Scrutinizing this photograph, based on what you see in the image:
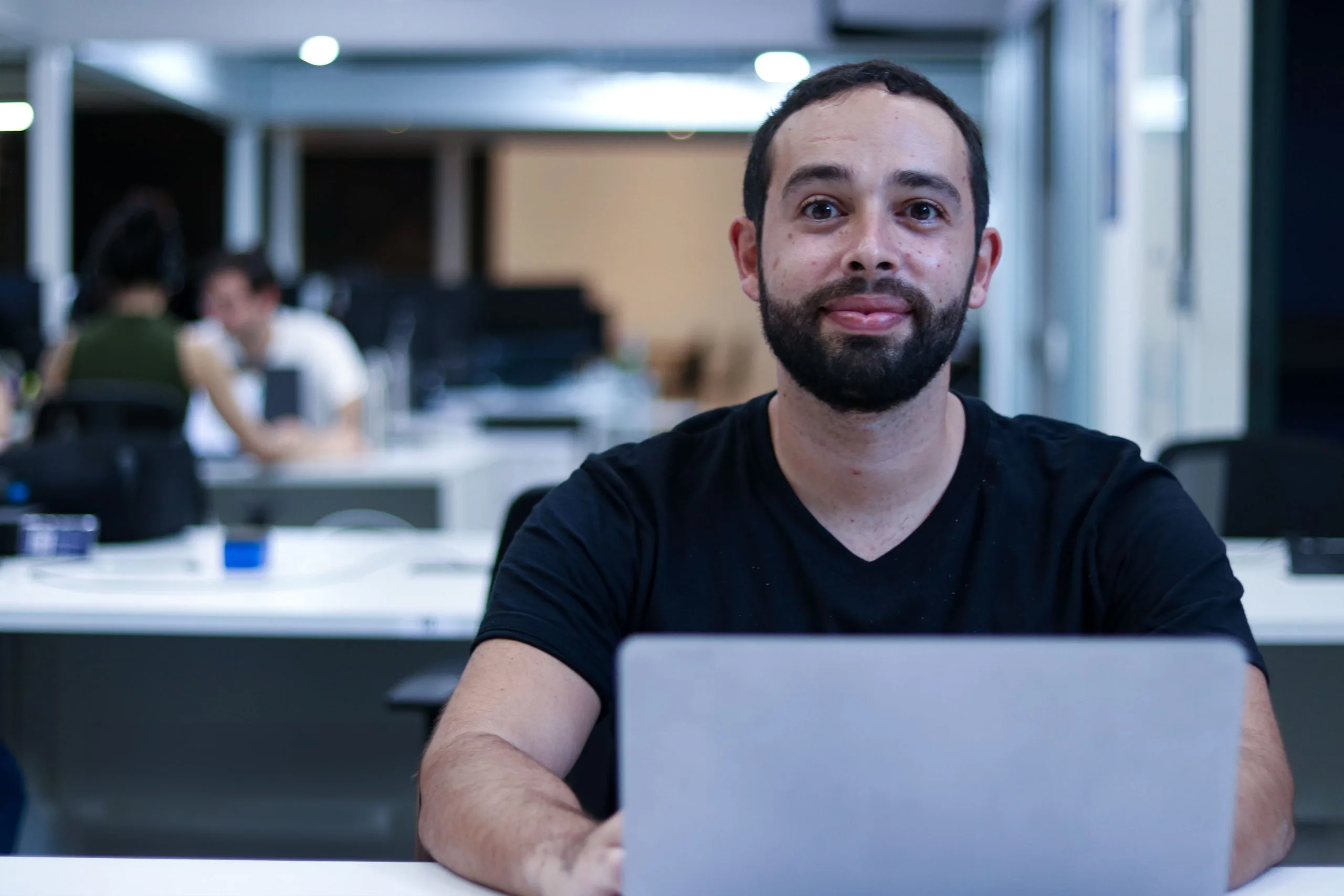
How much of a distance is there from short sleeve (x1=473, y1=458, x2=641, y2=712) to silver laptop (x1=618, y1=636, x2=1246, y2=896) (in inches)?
17.6

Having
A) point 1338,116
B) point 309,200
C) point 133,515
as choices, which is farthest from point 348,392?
point 309,200

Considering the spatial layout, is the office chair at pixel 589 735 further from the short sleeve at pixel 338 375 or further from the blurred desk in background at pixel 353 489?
the short sleeve at pixel 338 375

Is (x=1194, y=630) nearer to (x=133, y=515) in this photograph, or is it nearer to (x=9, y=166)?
(x=133, y=515)

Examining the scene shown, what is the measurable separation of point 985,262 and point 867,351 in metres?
0.21

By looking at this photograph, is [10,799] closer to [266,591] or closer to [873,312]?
[266,591]

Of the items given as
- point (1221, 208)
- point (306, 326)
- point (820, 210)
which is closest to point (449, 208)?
point (306, 326)

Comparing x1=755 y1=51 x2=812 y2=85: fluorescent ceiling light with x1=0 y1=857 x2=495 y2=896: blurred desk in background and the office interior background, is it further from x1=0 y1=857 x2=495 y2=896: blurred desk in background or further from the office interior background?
x1=0 y1=857 x2=495 y2=896: blurred desk in background

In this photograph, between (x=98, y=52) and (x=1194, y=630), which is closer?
(x=1194, y=630)

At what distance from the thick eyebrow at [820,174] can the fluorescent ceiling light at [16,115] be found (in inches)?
288

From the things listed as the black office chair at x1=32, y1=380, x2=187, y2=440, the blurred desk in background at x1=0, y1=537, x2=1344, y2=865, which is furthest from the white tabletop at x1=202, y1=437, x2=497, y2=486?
the blurred desk in background at x1=0, y1=537, x2=1344, y2=865

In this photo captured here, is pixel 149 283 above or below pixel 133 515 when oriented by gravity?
above

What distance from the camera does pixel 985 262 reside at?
53.9 inches

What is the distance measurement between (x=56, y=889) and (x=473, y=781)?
30 centimetres

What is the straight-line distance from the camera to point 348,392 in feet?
16.1
